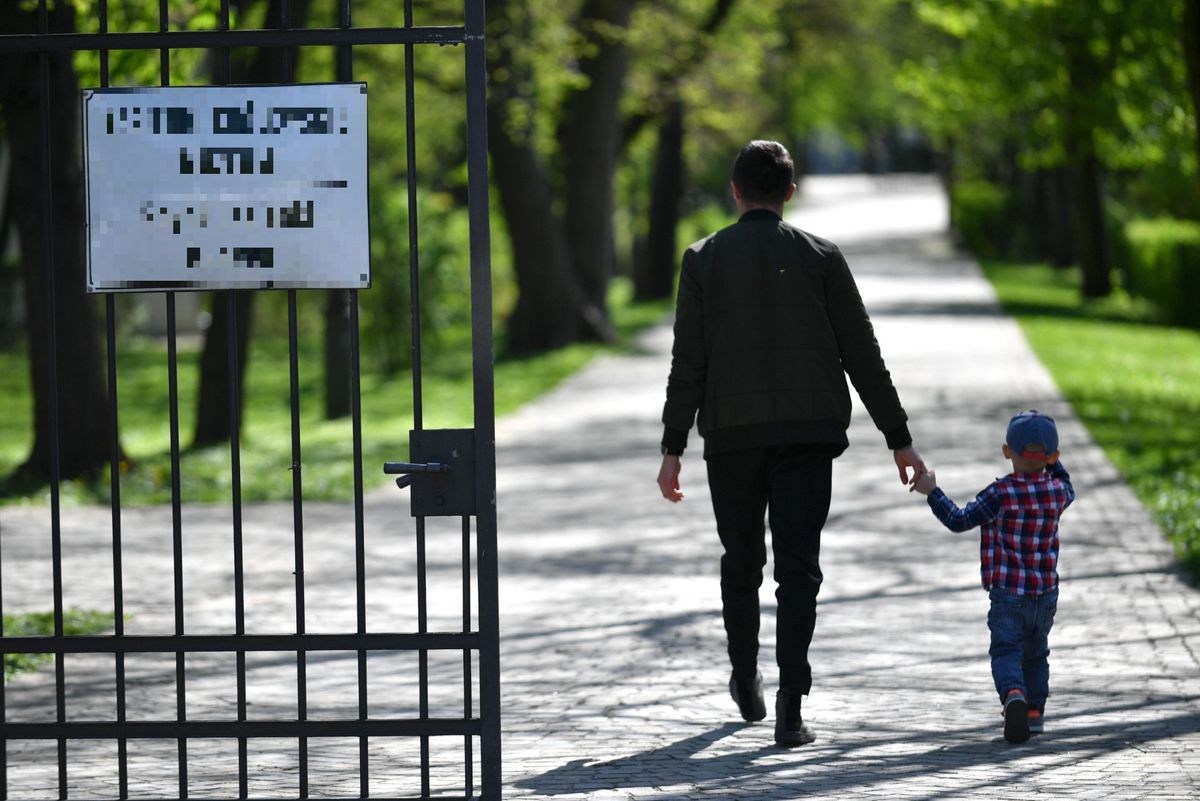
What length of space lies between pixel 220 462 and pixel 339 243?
429 inches

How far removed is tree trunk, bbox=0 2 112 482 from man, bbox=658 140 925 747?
8060 mm

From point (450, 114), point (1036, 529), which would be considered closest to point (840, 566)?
point (1036, 529)

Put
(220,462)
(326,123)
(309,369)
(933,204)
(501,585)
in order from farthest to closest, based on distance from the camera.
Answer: (933,204) → (309,369) → (220,462) → (501,585) → (326,123)

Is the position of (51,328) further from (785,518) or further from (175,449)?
(785,518)

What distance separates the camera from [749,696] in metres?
6.26

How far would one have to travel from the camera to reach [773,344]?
5887 millimetres

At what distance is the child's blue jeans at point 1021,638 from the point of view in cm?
596

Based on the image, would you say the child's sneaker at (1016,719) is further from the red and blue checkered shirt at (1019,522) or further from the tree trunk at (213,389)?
the tree trunk at (213,389)

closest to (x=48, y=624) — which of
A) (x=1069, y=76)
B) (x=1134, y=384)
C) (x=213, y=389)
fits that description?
(x=213, y=389)

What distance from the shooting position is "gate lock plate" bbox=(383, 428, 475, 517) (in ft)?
15.8

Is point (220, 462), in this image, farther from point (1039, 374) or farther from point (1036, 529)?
point (1036, 529)

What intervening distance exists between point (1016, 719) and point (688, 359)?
1.53 m

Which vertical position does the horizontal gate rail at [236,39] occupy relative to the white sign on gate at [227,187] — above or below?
above

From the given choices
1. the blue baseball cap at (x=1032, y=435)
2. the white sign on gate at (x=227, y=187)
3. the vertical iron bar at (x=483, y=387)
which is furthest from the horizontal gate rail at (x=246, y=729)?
the blue baseball cap at (x=1032, y=435)
